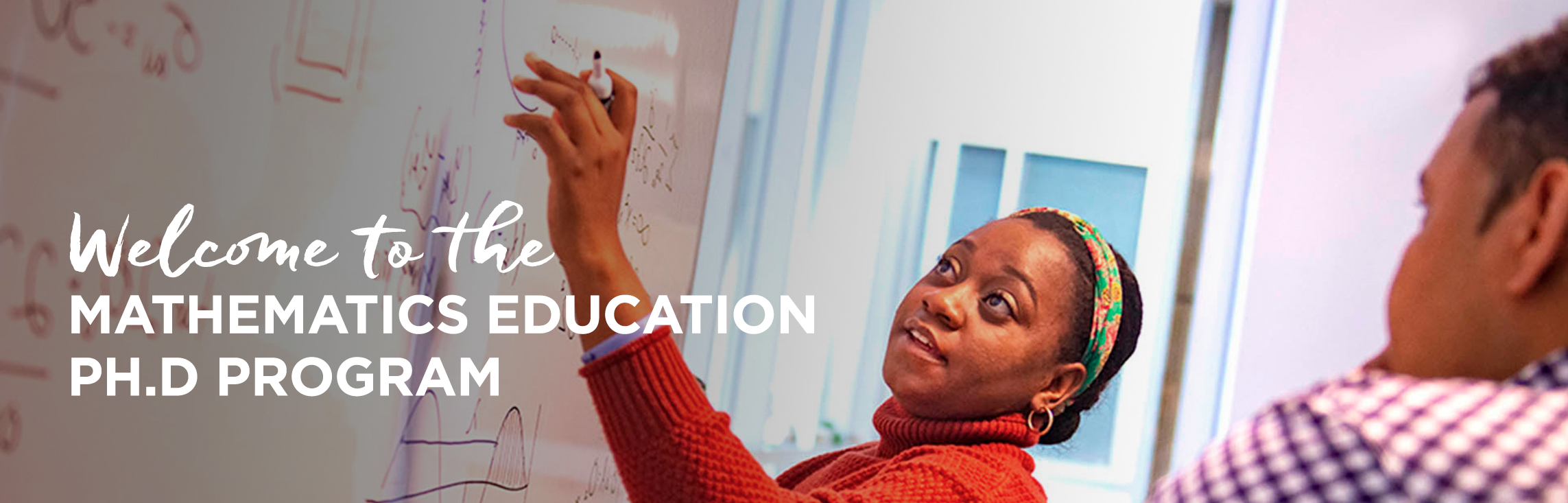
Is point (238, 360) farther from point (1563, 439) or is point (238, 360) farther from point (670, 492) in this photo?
point (1563, 439)

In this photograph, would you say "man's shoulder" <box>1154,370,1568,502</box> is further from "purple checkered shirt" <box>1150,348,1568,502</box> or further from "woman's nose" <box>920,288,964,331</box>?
"woman's nose" <box>920,288,964,331</box>

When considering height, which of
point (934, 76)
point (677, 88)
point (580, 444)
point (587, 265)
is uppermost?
point (934, 76)

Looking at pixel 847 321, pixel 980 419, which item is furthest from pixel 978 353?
pixel 847 321

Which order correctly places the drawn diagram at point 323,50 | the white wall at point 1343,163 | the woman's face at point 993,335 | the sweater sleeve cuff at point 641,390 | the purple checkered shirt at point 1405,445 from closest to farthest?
the purple checkered shirt at point 1405,445 < the drawn diagram at point 323,50 < the sweater sleeve cuff at point 641,390 < the woman's face at point 993,335 < the white wall at point 1343,163

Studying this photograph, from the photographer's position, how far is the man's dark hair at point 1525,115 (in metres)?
0.52

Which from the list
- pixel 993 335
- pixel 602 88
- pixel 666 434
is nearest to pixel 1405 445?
pixel 666 434

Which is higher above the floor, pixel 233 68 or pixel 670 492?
pixel 233 68

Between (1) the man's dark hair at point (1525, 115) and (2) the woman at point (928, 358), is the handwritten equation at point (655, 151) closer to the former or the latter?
(2) the woman at point (928, 358)

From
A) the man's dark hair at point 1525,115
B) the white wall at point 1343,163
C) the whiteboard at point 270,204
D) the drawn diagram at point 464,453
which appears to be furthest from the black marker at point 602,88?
the white wall at point 1343,163

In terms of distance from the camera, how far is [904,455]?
1108 millimetres

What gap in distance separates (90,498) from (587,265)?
0.33 meters

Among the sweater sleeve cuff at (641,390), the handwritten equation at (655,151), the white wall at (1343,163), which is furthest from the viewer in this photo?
the white wall at (1343,163)

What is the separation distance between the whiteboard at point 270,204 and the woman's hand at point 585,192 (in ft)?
0.36

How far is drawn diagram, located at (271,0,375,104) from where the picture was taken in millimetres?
686
